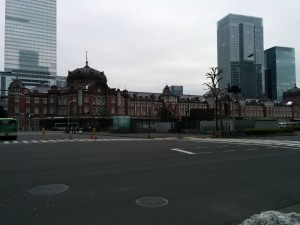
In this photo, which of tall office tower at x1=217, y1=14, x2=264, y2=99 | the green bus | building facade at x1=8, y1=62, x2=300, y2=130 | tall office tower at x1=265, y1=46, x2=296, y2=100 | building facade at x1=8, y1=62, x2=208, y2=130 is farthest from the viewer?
tall office tower at x1=265, y1=46, x2=296, y2=100

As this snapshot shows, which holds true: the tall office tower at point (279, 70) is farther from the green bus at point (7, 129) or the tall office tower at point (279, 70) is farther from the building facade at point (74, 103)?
the green bus at point (7, 129)

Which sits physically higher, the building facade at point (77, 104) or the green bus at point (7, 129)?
the building facade at point (77, 104)

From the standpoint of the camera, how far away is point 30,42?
136500mm

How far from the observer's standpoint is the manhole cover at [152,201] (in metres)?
6.22

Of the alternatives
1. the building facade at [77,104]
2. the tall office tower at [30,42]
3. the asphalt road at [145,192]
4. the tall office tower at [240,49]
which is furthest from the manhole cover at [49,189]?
the tall office tower at [30,42]

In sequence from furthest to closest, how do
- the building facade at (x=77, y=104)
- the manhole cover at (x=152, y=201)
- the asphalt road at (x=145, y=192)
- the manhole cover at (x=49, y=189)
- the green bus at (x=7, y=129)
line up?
1. the building facade at (x=77, y=104)
2. the green bus at (x=7, y=129)
3. the manhole cover at (x=49, y=189)
4. the manhole cover at (x=152, y=201)
5. the asphalt road at (x=145, y=192)

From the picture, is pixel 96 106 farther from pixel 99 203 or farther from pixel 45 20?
pixel 99 203

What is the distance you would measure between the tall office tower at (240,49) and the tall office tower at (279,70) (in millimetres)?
52341

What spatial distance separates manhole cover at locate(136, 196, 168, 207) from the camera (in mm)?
6223

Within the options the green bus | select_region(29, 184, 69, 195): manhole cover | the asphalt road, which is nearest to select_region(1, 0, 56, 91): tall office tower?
the green bus

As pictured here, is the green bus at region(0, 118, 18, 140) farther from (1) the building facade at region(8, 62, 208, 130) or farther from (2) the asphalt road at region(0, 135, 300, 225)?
(1) the building facade at region(8, 62, 208, 130)

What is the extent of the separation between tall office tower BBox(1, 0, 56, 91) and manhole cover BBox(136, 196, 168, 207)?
132743mm

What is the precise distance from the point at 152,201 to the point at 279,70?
458 feet

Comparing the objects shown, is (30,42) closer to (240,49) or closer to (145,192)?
(240,49)
